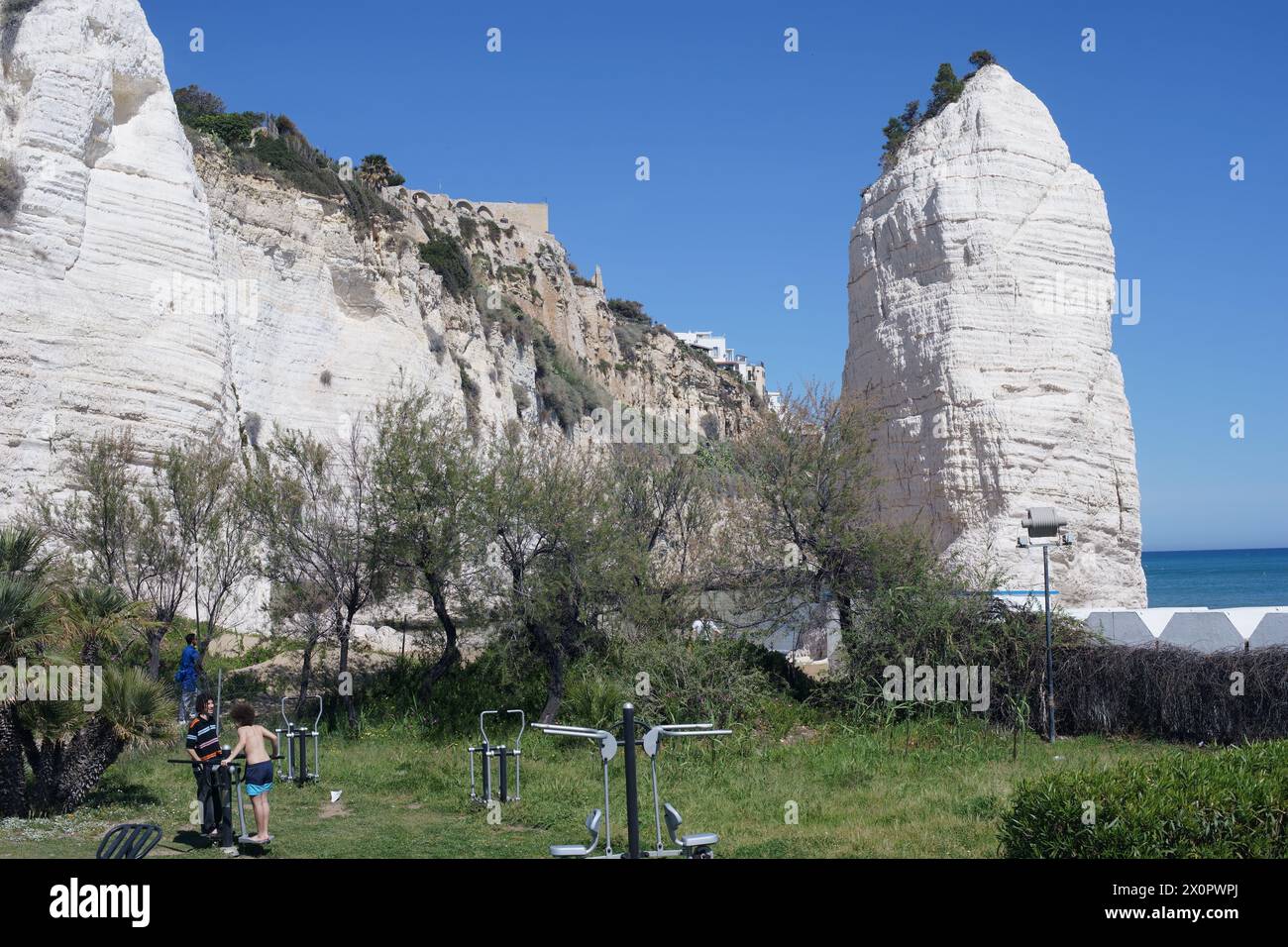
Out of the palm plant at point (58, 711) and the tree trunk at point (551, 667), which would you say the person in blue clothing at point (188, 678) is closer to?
the palm plant at point (58, 711)

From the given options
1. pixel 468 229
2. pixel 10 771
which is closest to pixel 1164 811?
pixel 10 771

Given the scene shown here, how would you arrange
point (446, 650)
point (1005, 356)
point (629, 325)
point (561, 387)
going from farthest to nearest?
1. point (629, 325)
2. point (561, 387)
3. point (1005, 356)
4. point (446, 650)

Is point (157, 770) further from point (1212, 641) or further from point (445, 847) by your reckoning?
point (1212, 641)

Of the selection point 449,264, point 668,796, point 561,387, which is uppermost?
point 449,264

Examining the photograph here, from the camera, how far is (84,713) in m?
10.7

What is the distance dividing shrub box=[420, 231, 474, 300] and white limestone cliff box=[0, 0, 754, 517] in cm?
575

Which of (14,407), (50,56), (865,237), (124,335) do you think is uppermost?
(50,56)

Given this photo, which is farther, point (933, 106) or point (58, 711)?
point (933, 106)

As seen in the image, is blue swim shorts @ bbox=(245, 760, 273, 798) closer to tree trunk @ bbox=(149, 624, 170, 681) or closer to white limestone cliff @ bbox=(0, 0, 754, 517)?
tree trunk @ bbox=(149, 624, 170, 681)

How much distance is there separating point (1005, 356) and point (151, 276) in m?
20.5

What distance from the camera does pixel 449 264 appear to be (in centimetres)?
4509

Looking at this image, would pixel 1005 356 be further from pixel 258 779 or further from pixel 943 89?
pixel 258 779

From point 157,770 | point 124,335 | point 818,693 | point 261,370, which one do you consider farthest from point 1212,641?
point 261,370
